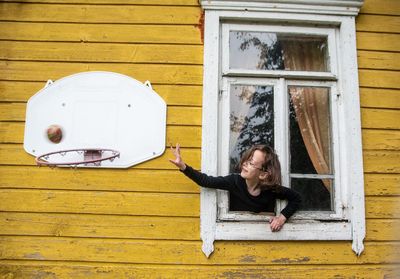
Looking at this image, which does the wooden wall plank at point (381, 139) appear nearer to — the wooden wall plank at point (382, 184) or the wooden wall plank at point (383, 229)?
the wooden wall plank at point (382, 184)

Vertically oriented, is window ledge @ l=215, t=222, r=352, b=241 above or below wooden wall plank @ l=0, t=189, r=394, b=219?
below

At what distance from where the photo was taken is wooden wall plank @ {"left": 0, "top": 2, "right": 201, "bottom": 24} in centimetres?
376

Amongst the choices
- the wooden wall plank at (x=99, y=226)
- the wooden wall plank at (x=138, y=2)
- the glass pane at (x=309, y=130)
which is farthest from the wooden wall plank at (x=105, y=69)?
the wooden wall plank at (x=99, y=226)

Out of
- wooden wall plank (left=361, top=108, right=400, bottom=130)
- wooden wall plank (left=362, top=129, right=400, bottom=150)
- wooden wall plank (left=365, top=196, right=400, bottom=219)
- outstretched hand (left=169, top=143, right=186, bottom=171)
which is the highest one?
wooden wall plank (left=361, top=108, right=400, bottom=130)

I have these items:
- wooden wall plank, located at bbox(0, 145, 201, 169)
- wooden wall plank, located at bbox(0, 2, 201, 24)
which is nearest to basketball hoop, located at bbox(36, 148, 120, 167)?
wooden wall plank, located at bbox(0, 145, 201, 169)

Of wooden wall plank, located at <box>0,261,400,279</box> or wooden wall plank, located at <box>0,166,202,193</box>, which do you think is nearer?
wooden wall plank, located at <box>0,261,400,279</box>

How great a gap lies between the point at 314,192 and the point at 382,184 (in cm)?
53

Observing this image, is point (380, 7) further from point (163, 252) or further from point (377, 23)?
point (163, 252)

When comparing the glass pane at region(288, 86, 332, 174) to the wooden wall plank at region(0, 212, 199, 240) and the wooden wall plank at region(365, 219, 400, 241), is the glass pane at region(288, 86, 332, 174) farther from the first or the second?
the wooden wall plank at region(0, 212, 199, 240)

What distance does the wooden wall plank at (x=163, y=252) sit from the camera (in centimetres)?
338

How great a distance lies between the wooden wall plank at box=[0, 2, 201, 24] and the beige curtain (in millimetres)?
880

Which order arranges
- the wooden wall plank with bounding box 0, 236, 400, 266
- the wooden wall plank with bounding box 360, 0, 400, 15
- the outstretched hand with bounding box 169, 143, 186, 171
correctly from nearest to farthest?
the outstretched hand with bounding box 169, 143, 186, 171 → the wooden wall plank with bounding box 0, 236, 400, 266 → the wooden wall plank with bounding box 360, 0, 400, 15

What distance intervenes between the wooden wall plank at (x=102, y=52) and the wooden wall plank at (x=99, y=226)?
1.26 m

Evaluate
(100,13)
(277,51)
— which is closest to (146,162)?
(100,13)
